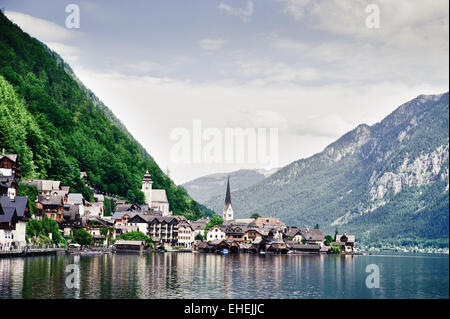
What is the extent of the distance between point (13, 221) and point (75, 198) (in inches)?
2043

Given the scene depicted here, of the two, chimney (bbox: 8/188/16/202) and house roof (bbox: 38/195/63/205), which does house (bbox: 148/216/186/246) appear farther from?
chimney (bbox: 8/188/16/202)

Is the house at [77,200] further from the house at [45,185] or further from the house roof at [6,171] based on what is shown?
the house roof at [6,171]

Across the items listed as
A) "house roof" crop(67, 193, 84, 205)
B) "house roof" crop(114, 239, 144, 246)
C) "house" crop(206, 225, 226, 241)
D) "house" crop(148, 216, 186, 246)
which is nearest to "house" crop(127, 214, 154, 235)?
"house" crop(148, 216, 186, 246)

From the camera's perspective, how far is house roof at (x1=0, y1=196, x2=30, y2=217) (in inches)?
3931

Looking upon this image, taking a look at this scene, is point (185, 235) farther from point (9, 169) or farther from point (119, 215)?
point (9, 169)

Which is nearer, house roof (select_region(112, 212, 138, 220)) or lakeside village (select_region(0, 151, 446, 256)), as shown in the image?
lakeside village (select_region(0, 151, 446, 256))

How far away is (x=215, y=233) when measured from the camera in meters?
194

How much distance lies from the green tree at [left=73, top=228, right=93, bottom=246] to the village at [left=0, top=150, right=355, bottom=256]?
73cm

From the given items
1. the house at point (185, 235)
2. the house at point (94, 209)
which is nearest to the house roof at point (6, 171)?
the house at point (94, 209)

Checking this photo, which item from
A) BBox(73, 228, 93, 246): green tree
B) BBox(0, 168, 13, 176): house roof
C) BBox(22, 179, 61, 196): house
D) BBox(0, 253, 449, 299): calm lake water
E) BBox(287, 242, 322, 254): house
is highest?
BBox(0, 168, 13, 176): house roof

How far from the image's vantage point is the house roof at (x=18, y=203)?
328ft

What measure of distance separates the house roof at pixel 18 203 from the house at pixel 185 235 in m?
86.9

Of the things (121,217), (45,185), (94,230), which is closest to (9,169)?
(45,185)
